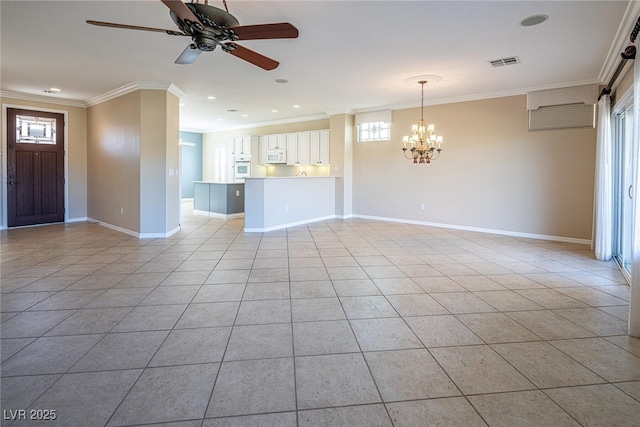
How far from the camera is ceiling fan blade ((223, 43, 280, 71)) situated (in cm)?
281

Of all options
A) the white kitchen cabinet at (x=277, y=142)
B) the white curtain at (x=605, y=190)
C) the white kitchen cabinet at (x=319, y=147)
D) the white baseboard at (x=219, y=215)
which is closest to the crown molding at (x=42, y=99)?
the white baseboard at (x=219, y=215)

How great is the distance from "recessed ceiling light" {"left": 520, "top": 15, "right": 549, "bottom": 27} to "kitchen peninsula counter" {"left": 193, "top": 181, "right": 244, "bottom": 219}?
6852mm

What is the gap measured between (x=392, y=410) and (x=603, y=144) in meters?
5.16

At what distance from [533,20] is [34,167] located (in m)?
9.15

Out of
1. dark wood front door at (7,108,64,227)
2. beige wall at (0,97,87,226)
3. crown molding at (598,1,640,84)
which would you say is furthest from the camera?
beige wall at (0,97,87,226)

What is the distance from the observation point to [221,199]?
8633 mm

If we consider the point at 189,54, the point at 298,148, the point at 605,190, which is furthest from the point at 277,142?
the point at 605,190

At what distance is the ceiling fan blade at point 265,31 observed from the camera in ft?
8.22

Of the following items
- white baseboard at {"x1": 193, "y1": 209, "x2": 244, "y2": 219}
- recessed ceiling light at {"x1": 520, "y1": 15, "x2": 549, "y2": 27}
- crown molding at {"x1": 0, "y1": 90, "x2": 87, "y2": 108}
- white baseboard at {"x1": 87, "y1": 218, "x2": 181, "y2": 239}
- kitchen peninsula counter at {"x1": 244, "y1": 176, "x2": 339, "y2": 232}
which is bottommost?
white baseboard at {"x1": 87, "y1": 218, "x2": 181, "y2": 239}

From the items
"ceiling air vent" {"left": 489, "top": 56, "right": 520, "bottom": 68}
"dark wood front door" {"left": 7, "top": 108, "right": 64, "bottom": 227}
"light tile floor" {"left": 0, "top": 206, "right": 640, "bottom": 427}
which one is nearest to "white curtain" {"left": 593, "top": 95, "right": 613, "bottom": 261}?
"light tile floor" {"left": 0, "top": 206, "right": 640, "bottom": 427}

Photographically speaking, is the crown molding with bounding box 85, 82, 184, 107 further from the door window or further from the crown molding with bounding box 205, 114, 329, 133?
the crown molding with bounding box 205, 114, 329, 133

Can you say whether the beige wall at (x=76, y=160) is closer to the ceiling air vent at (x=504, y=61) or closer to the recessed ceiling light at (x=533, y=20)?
the ceiling air vent at (x=504, y=61)

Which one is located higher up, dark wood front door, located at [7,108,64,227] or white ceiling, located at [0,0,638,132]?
white ceiling, located at [0,0,638,132]

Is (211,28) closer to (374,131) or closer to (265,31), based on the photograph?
(265,31)
